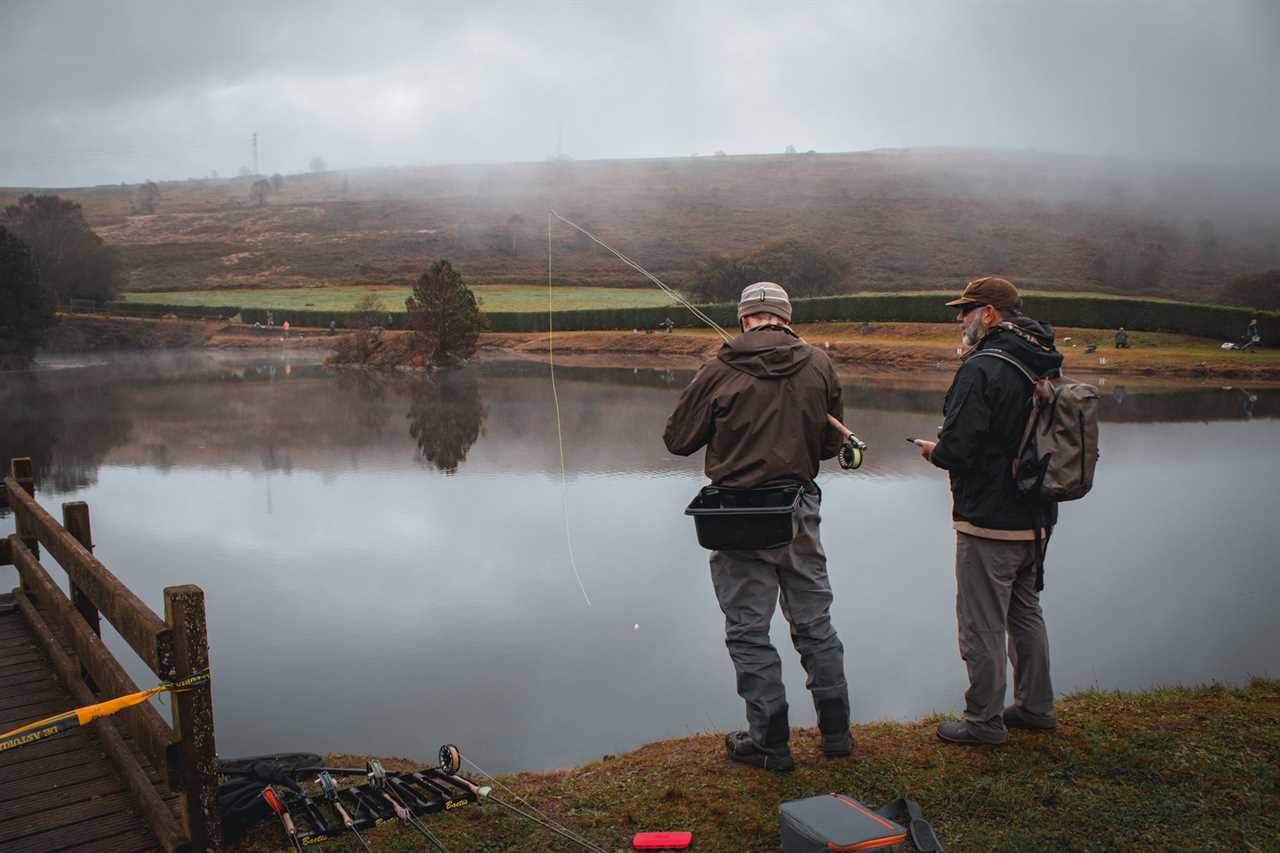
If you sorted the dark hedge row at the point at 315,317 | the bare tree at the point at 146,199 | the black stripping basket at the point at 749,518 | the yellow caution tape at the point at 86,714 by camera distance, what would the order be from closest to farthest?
the yellow caution tape at the point at 86,714, the black stripping basket at the point at 749,518, the dark hedge row at the point at 315,317, the bare tree at the point at 146,199

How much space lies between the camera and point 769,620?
4.68 metres

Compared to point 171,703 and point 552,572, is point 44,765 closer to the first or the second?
point 171,703

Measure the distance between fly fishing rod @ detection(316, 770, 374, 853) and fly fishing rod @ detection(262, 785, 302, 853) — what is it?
18 cm

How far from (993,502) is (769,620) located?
1.25 metres

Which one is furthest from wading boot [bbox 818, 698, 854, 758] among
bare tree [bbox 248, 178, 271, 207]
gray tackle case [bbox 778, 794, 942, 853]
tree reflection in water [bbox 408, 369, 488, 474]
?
bare tree [bbox 248, 178, 271, 207]

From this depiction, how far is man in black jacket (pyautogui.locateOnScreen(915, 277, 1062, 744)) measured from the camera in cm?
473

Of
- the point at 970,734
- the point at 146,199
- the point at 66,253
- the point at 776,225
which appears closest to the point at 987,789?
the point at 970,734

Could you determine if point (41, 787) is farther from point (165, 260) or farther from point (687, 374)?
point (165, 260)

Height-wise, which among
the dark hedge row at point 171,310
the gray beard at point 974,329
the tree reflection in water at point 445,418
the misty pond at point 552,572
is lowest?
→ the misty pond at point 552,572

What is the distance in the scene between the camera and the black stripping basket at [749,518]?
4.54 m

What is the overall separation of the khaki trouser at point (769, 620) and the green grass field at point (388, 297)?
56.2 metres

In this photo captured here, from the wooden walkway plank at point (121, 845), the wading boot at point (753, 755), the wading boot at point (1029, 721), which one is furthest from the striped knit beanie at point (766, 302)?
the wooden walkway plank at point (121, 845)

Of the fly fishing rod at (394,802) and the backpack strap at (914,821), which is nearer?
the backpack strap at (914,821)

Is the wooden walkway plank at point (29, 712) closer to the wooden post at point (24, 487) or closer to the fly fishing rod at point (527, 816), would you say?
the wooden post at point (24, 487)
